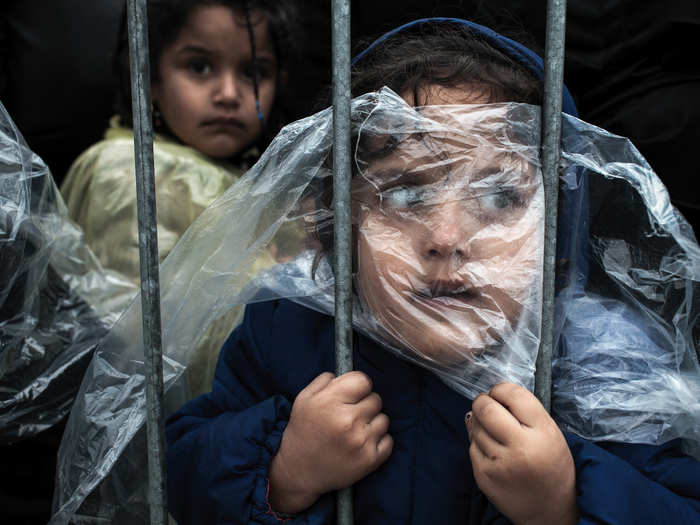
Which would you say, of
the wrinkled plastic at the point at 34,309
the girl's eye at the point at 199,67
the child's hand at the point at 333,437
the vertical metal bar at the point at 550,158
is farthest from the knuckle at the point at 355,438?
the girl's eye at the point at 199,67

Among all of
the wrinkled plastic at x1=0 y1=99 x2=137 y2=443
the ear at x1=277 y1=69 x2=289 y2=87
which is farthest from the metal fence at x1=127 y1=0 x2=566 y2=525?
the ear at x1=277 y1=69 x2=289 y2=87

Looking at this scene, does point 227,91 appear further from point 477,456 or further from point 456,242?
point 477,456

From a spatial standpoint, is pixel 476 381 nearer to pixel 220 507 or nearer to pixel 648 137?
pixel 220 507

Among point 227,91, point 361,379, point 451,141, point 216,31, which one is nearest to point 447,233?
point 451,141

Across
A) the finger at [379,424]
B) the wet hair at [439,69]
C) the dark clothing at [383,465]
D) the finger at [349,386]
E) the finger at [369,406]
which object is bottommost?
the dark clothing at [383,465]

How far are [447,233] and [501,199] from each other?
95 millimetres

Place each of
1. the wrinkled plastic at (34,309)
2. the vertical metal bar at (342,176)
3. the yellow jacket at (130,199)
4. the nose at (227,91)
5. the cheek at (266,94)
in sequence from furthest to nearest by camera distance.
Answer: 1. the cheek at (266,94)
2. the nose at (227,91)
3. the yellow jacket at (130,199)
4. the wrinkled plastic at (34,309)
5. the vertical metal bar at (342,176)

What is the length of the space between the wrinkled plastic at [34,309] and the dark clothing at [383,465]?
0.25 meters

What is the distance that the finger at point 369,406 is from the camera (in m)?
1.03

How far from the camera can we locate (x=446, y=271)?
1.02 metres

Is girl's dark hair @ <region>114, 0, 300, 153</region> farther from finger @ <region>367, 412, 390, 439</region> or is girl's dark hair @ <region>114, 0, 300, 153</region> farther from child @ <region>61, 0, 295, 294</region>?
finger @ <region>367, 412, 390, 439</region>

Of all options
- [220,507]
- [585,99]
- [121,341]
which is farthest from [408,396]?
[585,99]

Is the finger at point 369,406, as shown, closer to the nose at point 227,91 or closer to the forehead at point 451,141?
the forehead at point 451,141

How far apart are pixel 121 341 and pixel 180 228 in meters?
0.82
